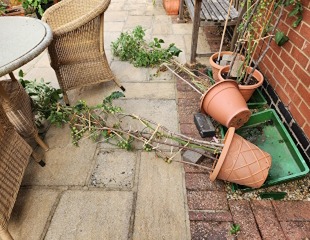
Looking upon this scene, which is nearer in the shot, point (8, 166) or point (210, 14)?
point (8, 166)

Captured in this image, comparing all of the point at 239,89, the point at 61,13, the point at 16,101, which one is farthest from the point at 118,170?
the point at 61,13

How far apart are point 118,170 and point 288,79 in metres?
1.51

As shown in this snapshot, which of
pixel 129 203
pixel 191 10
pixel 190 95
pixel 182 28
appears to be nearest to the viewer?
pixel 129 203

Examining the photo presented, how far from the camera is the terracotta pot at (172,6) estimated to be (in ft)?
13.3

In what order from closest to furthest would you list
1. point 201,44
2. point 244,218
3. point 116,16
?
point 244,218
point 201,44
point 116,16

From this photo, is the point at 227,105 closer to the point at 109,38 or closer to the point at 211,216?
the point at 211,216

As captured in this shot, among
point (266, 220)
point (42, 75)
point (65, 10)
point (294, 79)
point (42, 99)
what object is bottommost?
point (42, 75)

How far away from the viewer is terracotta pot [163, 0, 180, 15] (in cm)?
405

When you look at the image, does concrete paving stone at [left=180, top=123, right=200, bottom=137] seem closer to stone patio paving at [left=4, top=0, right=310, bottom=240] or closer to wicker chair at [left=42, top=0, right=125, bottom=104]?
stone patio paving at [left=4, top=0, right=310, bottom=240]

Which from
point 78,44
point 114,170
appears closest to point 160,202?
point 114,170

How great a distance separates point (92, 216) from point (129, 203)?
242 mm

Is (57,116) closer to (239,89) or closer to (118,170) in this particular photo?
(118,170)

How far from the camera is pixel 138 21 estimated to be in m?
3.99

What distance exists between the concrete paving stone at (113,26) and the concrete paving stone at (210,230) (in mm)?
3169
